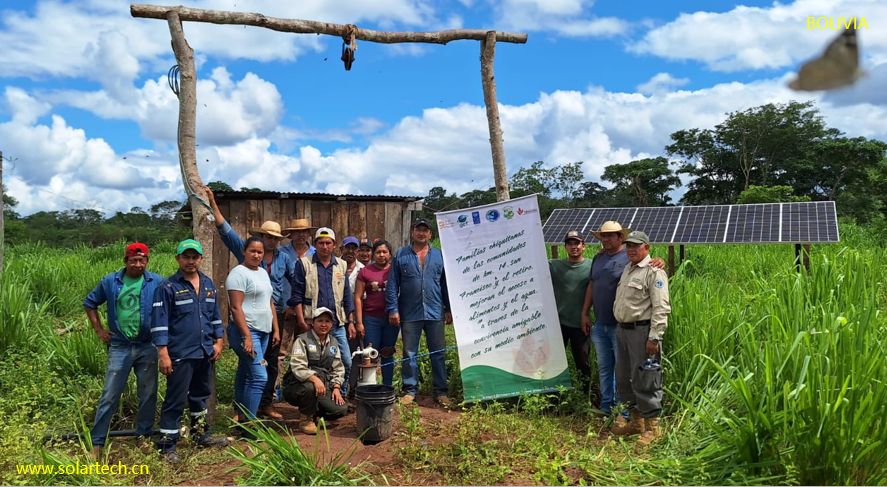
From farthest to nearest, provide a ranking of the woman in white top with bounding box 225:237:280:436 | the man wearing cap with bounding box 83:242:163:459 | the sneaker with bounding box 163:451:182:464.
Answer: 1. the woman in white top with bounding box 225:237:280:436
2. the man wearing cap with bounding box 83:242:163:459
3. the sneaker with bounding box 163:451:182:464

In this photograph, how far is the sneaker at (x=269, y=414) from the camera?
5.62m

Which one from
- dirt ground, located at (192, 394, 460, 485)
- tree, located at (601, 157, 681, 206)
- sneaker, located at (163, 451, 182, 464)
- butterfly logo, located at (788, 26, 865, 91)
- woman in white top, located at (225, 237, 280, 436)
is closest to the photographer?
butterfly logo, located at (788, 26, 865, 91)

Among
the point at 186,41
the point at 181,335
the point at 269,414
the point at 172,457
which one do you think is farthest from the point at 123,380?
the point at 186,41

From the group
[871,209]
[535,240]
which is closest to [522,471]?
[535,240]

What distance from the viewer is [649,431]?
4777 mm

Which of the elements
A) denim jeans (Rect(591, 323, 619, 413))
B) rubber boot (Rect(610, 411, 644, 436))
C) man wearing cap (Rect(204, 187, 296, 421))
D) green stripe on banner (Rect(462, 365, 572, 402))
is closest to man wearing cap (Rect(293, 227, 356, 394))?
man wearing cap (Rect(204, 187, 296, 421))

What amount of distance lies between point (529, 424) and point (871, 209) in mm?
29947

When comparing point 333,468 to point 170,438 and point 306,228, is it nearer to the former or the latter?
point 170,438

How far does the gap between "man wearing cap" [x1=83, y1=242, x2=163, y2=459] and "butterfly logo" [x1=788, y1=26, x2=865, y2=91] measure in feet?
15.9

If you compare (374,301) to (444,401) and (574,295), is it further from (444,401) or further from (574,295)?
(574,295)

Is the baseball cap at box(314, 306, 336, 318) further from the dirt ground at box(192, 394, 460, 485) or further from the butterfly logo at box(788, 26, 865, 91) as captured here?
the butterfly logo at box(788, 26, 865, 91)

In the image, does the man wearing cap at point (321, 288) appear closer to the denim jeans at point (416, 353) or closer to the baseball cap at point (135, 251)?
the denim jeans at point (416, 353)

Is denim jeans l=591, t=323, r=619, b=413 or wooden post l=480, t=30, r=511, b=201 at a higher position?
wooden post l=480, t=30, r=511, b=201

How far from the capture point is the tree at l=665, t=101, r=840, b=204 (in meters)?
32.0
